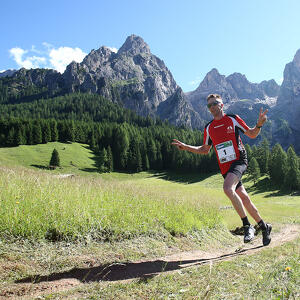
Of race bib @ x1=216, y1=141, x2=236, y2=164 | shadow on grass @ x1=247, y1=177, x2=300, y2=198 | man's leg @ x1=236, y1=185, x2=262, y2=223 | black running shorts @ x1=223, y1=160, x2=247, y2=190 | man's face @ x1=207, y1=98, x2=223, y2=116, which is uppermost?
man's face @ x1=207, y1=98, x2=223, y2=116

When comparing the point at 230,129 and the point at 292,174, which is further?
the point at 292,174

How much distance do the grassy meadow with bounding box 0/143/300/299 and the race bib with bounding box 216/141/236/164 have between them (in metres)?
2.43

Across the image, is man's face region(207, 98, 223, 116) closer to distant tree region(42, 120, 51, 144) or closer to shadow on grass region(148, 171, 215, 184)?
shadow on grass region(148, 171, 215, 184)

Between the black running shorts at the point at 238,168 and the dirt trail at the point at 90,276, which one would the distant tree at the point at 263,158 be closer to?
the black running shorts at the point at 238,168

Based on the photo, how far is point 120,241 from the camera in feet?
18.4

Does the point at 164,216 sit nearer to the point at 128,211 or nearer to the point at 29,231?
the point at 128,211

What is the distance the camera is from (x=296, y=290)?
2947 mm

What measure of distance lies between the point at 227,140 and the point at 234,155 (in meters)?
0.47

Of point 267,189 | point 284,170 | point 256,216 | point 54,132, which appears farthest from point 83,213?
point 54,132

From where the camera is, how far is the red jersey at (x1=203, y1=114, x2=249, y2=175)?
6125 millimetres

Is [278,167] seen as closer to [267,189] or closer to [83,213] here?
[267,189]

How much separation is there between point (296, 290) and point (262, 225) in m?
3.03

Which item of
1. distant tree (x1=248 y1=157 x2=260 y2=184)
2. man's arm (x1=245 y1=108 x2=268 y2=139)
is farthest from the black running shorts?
distant tree (x1=248 y1=157 x2=260 y2=184)

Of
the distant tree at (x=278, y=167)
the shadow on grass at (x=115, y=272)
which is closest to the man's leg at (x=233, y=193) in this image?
the shadow on grass at (x=115, y=272)
